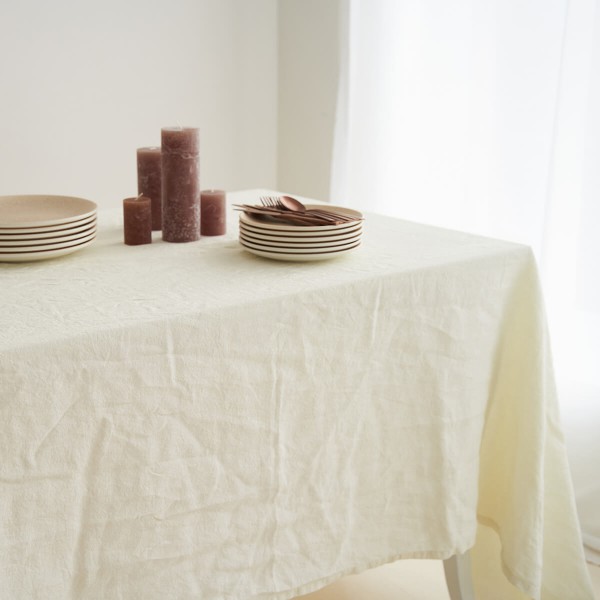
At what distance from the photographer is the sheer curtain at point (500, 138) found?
2.30 meters

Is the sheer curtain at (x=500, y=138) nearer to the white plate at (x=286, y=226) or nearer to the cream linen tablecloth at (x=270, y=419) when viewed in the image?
the cream linen tablecloth at (x=270, y=419)

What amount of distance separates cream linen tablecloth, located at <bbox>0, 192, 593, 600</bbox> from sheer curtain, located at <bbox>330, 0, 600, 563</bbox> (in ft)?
2.59

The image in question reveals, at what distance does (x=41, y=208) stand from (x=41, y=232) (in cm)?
21

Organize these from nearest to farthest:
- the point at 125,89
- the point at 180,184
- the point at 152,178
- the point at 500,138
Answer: the point at 180,184
the point at 152,178
the point at 500,138
the point at 125,89

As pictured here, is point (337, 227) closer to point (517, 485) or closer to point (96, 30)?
point (517, 485)

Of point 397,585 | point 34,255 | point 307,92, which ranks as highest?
point 307,92

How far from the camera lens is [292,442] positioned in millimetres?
1320

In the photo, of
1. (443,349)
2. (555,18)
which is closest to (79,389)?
(443,349)

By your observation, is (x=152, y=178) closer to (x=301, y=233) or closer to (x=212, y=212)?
(x=212, y=212)

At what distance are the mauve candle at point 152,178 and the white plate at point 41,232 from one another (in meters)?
0.24

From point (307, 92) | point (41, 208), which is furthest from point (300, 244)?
point (307, 92)

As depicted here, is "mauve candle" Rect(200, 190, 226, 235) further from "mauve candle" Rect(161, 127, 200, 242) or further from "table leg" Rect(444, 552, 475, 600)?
"table leg" Rect(444, 552, 475, 600)

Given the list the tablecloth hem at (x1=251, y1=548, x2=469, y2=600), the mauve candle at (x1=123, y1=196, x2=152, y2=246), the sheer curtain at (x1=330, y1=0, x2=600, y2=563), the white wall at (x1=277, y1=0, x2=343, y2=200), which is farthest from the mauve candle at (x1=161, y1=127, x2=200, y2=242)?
the white wall at (x1=277, y1=0, x2=343, y2=200)

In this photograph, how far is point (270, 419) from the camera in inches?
50.6
